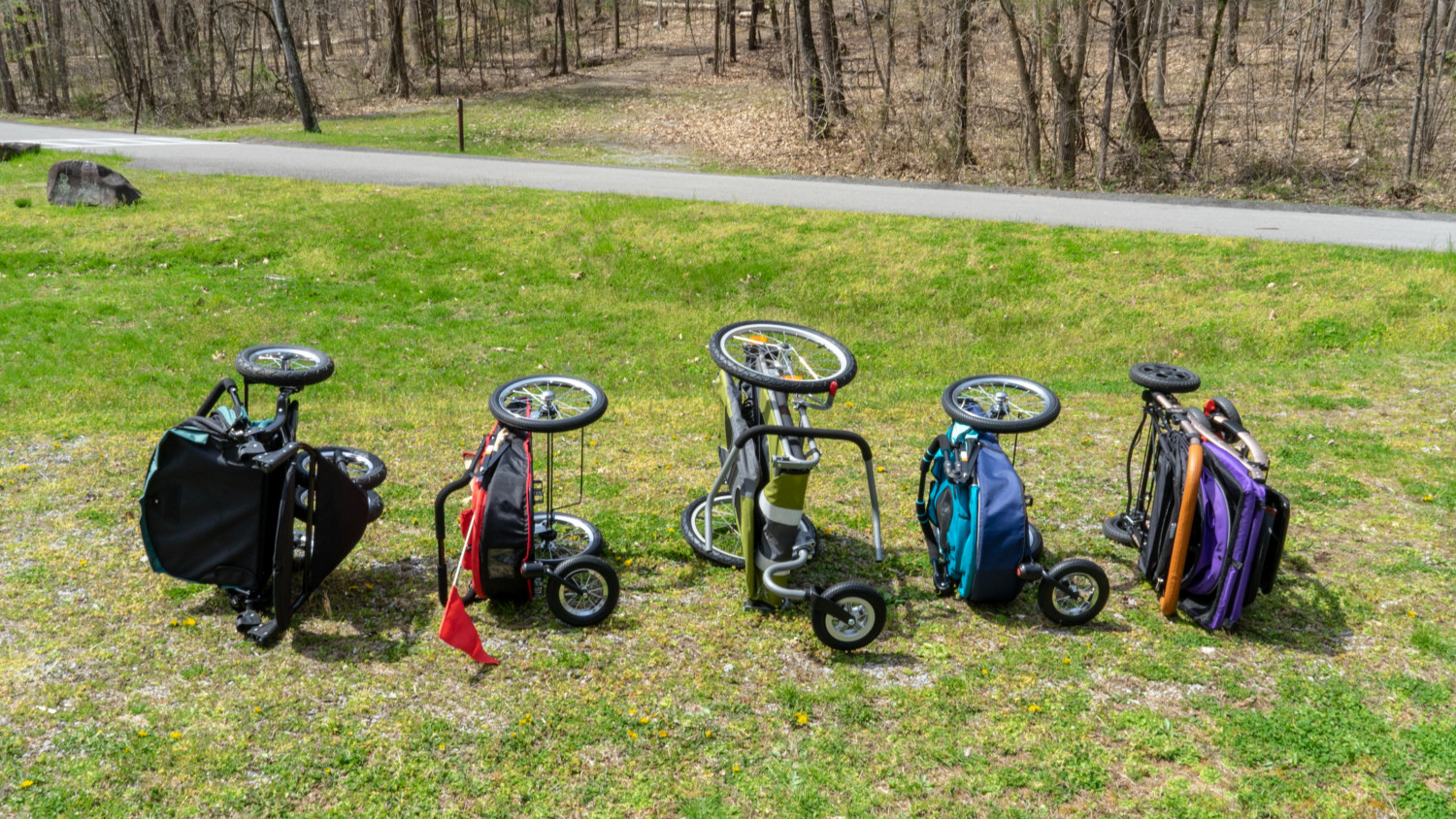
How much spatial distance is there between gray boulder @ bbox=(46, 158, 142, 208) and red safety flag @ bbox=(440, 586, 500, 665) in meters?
14.6

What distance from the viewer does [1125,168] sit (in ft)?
62.7

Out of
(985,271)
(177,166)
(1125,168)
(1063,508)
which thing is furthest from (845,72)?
(1063,508)

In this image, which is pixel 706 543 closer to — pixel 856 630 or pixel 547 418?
pixel 856 630

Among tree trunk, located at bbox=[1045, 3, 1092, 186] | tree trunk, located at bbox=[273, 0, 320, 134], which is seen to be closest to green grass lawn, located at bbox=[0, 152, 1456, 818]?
tree trunk, located at bbox=[1045, 3, 1092, 186]

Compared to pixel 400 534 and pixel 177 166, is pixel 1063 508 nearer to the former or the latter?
pixel 400 534

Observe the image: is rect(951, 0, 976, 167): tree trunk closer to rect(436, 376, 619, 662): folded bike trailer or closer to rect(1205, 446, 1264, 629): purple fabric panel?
rect(1205, 446, 1264, 629): purple fabric panel

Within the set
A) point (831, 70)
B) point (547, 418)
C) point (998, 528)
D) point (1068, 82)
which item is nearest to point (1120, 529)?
point (998, 528)

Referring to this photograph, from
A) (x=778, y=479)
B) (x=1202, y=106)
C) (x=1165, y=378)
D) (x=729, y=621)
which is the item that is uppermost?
(x=1202, y=106)

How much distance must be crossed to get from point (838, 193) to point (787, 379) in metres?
12.8

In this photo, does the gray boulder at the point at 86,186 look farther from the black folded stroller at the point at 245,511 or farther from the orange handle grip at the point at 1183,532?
the orange handle grip at the point at 1183,532

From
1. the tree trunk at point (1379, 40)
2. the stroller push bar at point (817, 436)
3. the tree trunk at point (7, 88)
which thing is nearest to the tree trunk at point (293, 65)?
the tree trunk at point (7, 88)

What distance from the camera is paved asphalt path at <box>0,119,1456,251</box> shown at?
566 inches

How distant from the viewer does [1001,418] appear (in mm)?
5297

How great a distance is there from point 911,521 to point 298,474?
12.2 ft
